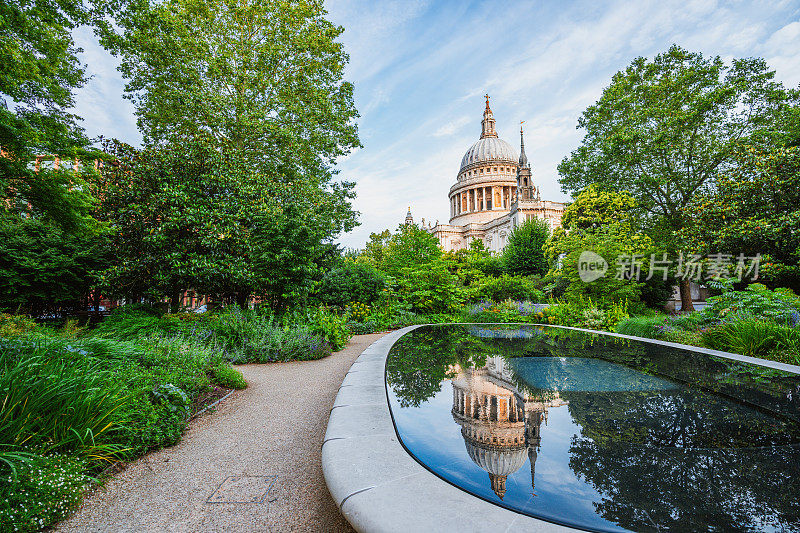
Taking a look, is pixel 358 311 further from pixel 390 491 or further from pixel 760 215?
pixel 760 215

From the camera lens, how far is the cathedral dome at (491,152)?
6731cm

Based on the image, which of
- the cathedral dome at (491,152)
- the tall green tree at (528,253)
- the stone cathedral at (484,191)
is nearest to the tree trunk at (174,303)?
the tall green tree at (528,253)

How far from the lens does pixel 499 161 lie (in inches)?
2630

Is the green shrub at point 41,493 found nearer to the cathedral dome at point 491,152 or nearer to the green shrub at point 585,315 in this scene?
the green shrub at point 585,315

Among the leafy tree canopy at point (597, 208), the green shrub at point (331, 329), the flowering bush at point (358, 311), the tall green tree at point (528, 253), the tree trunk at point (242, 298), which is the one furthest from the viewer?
the tall green tree at point (528, 253)

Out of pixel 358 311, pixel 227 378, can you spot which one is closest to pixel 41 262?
pixel 358 311

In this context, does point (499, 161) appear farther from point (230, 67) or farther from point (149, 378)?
point (149, 378)

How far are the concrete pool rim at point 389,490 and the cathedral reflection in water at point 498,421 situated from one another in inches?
10.2

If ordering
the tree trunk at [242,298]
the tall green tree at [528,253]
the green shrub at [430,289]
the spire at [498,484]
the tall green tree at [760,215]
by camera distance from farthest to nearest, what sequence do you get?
the tall green tree at [528,253], the green shrub at [430,289], the tall green tree at [760,215], the tree trunk at [242,298], the spire at [498,484]

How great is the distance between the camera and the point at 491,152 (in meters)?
67.9

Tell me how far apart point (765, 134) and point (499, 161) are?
53990 millimetres

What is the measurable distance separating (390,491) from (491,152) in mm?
72549

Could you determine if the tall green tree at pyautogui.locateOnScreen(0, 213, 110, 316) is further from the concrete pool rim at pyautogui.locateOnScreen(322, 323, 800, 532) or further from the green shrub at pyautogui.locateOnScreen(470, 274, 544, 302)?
the green shrub at pyautogui.locateOnScreen(470, 274, 544, 302)

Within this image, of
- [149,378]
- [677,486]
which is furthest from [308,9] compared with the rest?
[677,486]
